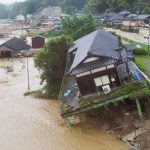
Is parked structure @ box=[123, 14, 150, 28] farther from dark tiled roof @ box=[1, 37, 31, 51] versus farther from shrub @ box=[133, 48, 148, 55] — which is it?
shrub @ box=[133, 48, 148, 55]

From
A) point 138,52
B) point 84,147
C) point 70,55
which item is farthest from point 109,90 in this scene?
point 138,52

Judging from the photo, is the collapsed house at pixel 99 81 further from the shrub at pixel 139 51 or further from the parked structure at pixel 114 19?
the parked structure at pixel 114 19

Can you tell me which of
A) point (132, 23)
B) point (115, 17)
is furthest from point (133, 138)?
point (115, 17)

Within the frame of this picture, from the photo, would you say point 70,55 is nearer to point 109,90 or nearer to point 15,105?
point 15,105

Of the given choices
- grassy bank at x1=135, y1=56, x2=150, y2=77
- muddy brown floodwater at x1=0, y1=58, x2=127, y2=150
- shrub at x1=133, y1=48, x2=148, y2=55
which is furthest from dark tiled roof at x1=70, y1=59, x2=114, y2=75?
shrub at x1=133, y1=48, x2=148, y2=55

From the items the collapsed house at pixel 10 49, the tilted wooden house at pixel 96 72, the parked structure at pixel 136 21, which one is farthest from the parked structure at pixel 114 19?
the tilted wooden house at pixel 96 72

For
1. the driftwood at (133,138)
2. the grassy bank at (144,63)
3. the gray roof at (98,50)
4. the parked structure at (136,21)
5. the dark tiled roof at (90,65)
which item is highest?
the gray roof at (98,50)
